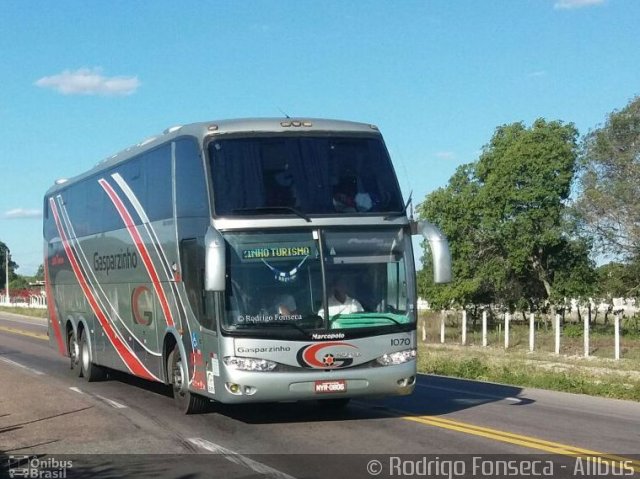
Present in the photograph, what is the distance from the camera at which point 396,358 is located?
1162cm

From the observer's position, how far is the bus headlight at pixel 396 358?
37.9ft

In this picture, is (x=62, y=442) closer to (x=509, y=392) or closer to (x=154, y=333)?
(x=154, y=333)

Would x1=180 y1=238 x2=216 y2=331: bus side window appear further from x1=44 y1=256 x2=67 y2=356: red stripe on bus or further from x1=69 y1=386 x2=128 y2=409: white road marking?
x1=44 y1=256 x2=67 y2=356: red stripe on bus

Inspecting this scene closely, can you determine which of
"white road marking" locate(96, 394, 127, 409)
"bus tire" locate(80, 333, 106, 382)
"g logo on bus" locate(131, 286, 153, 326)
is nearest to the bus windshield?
"g logo on bus" locate(131, 286, 153, 326)

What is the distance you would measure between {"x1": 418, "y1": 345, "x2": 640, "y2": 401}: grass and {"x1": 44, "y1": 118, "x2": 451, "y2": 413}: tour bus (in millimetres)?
7008

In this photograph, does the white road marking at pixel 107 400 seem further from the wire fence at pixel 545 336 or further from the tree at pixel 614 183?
the tree at pixel 614 183

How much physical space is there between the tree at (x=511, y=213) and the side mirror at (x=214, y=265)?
33.2 metres

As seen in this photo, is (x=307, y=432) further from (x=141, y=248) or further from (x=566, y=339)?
(x=566, y=339)

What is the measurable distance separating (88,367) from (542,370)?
36.7 ft

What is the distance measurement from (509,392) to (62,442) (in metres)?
8.71

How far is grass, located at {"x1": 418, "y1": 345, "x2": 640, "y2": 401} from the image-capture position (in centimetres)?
1769

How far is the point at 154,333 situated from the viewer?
14.4 metres

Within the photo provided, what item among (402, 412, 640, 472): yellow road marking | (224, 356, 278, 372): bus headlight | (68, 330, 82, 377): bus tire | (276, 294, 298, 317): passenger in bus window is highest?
(276, 294, 298, 317): passenger in bus window

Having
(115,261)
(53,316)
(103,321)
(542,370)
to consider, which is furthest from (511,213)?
(115,261)
